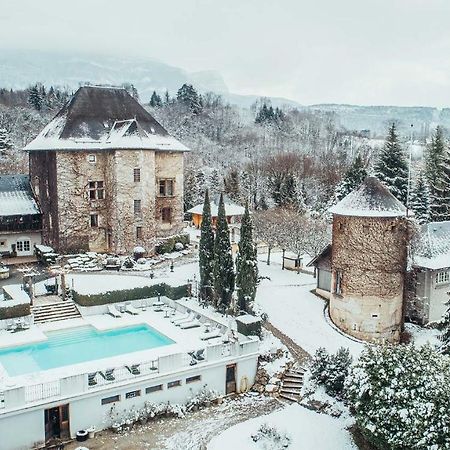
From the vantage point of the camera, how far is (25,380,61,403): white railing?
52.7 feet

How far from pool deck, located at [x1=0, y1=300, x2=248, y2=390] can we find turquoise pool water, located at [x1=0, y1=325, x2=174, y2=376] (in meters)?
0.28

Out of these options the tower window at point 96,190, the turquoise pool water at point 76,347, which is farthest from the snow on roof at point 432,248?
the tower window at point 96,190

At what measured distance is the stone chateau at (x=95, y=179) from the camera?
108 feet

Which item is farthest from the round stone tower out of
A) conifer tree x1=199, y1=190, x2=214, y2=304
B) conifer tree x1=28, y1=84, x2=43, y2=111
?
conifer tree x1=28, y1=84, x2=43, y2=111

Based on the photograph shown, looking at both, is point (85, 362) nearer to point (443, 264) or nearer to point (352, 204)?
point (352, 204)

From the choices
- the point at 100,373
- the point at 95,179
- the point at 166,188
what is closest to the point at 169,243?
the point at 166,188

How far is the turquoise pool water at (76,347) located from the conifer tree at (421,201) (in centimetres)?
2475

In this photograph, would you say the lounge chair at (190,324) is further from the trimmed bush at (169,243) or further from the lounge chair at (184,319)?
the trimmed bush at (169,243)

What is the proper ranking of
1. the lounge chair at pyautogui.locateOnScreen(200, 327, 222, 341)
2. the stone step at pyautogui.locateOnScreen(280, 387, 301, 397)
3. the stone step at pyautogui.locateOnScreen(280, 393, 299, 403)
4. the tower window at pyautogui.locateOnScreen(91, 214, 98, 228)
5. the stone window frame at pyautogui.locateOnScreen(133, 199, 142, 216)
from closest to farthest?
the stone step at pyautogui.locateOnScreen(280, 393, 299, 403) → the stone step at pyautogui.locateOnScreen(280, 387, 301, 397) → the lounge chair at pyautogui.locateOnScreen(200, 327, 222, 341) → the stone window frame at pyautogui.locateOnScreen(133, 199, 142, 216) → the tower window at pyautogui.locateOnScreen(91, 214, 98, 228)

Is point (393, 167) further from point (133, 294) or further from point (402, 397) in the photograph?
point (402, 397)

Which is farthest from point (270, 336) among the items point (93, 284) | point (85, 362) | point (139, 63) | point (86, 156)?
point (139, 63)

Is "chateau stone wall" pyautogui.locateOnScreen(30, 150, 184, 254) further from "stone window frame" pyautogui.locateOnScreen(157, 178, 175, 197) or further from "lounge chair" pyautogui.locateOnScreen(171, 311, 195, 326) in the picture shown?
A: "lounge chair" pyautogui.locateOnScreen(171, 311, 195, 326)

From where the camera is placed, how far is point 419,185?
40281 mm

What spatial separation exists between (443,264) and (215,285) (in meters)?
10.2
